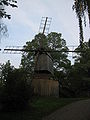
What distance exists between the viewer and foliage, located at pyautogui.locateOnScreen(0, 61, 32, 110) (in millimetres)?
18172

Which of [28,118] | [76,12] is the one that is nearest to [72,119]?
[28,118]

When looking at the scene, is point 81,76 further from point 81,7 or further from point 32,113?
point 81,7

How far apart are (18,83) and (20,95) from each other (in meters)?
0.91

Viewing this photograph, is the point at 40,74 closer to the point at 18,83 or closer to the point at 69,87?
the point at 69,87

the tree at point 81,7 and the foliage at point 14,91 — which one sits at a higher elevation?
the tree at point 81,7

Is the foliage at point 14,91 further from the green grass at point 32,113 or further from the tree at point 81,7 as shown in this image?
the tree at point 81,7

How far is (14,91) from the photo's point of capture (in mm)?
18219

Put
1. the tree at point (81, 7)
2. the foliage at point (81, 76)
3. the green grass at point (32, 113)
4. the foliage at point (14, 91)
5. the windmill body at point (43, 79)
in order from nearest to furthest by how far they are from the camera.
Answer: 1. the tree at point (81, 7)
2. the green grass at point (32, 113)
3. the foliage at point (14, 91)
4. the windmill body at point (43, 79)
5. the foliage at point (81, 76)

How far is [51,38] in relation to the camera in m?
59.7

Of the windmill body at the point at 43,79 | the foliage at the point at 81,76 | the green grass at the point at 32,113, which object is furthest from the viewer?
the foliage at the point at 81,76

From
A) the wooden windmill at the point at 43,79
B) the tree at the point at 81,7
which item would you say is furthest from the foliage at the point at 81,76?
the tree at the point at 81,7

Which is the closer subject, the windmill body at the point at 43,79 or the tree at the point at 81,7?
the tree at the point at 81,7

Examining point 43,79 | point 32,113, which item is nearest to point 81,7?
point 32,113

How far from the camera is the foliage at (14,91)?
18172mm
